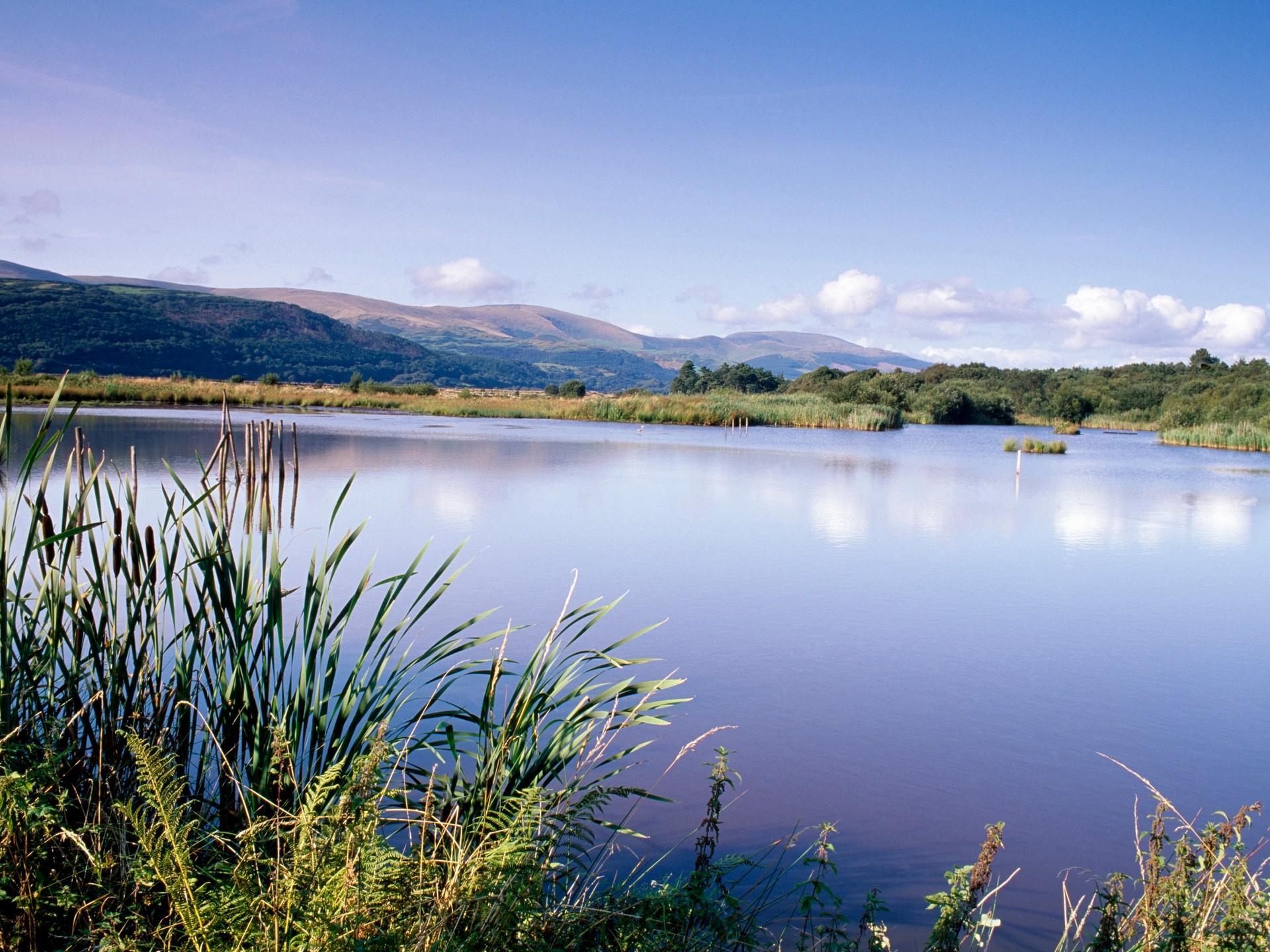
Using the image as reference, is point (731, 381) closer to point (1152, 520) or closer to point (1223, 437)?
point (1223, 437)

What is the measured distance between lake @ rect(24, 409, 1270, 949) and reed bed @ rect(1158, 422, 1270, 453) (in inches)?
778

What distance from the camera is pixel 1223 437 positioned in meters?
33.6

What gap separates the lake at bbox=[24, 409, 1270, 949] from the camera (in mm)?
3418

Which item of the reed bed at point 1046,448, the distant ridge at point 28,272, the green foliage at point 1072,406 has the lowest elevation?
the reed bed at point 1046,448

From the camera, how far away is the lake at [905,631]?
3418 millimetres

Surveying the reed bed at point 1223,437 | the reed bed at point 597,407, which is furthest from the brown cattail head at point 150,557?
the reed bed at point 1223,437

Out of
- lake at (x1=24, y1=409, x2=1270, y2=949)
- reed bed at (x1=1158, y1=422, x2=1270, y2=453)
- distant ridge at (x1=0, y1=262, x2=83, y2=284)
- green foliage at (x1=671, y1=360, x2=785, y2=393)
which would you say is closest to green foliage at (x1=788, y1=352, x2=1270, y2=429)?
green foliage at (x1=671, y1=360, x2=785, y2=393)

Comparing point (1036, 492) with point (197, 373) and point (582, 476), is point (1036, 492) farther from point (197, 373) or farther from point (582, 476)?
point (197, 373)

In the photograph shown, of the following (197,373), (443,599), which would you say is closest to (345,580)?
(443,599)

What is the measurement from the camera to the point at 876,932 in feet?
6.56

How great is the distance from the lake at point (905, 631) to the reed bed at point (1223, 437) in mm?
19764

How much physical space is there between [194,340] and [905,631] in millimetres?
96906

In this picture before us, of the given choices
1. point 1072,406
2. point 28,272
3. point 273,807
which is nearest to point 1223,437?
point 1072,406

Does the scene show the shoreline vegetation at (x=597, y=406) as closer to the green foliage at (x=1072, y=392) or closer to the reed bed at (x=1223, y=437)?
the reed bed at (x=1223, y=437)
